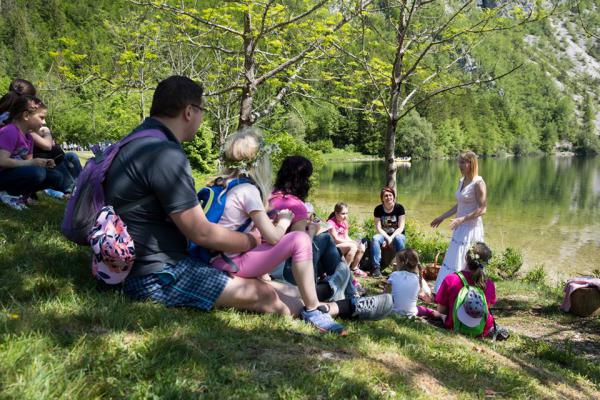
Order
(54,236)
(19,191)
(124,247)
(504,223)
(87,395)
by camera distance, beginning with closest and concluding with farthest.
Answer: (87,395)
(124,247)
(54,236)
(19,191)
(504,223)

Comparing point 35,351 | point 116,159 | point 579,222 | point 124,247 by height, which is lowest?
point 579,222

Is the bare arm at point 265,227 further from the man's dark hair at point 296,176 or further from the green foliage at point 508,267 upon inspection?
the green foliage at point 508,267

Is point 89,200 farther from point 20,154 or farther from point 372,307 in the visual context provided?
point 20,154

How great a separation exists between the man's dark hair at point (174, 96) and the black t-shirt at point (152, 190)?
0.33 feet

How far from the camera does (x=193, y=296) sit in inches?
130

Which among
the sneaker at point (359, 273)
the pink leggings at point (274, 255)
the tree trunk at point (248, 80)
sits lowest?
the sneaker at point (359, 273)

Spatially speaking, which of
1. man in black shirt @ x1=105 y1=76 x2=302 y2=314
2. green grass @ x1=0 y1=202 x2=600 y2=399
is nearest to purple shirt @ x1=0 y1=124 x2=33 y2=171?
green grass @ x1=0 y1=202 x2=600 y2=399

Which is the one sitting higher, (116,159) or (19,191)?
(116,159)

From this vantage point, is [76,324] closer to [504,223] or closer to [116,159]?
[116,159]

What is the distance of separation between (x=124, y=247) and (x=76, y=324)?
51 cm

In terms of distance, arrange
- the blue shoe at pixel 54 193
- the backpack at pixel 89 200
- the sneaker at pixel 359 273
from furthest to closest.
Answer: the sneaker at pixel 359 273 < the blue shoe at pixel 54 193 < the backpack at pixel 89 200

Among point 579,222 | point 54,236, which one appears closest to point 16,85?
point 54,236

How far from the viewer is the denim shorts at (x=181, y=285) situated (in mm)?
3227

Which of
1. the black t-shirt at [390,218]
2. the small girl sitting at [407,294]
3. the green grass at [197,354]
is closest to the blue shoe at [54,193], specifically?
the green grass at [197,354]
